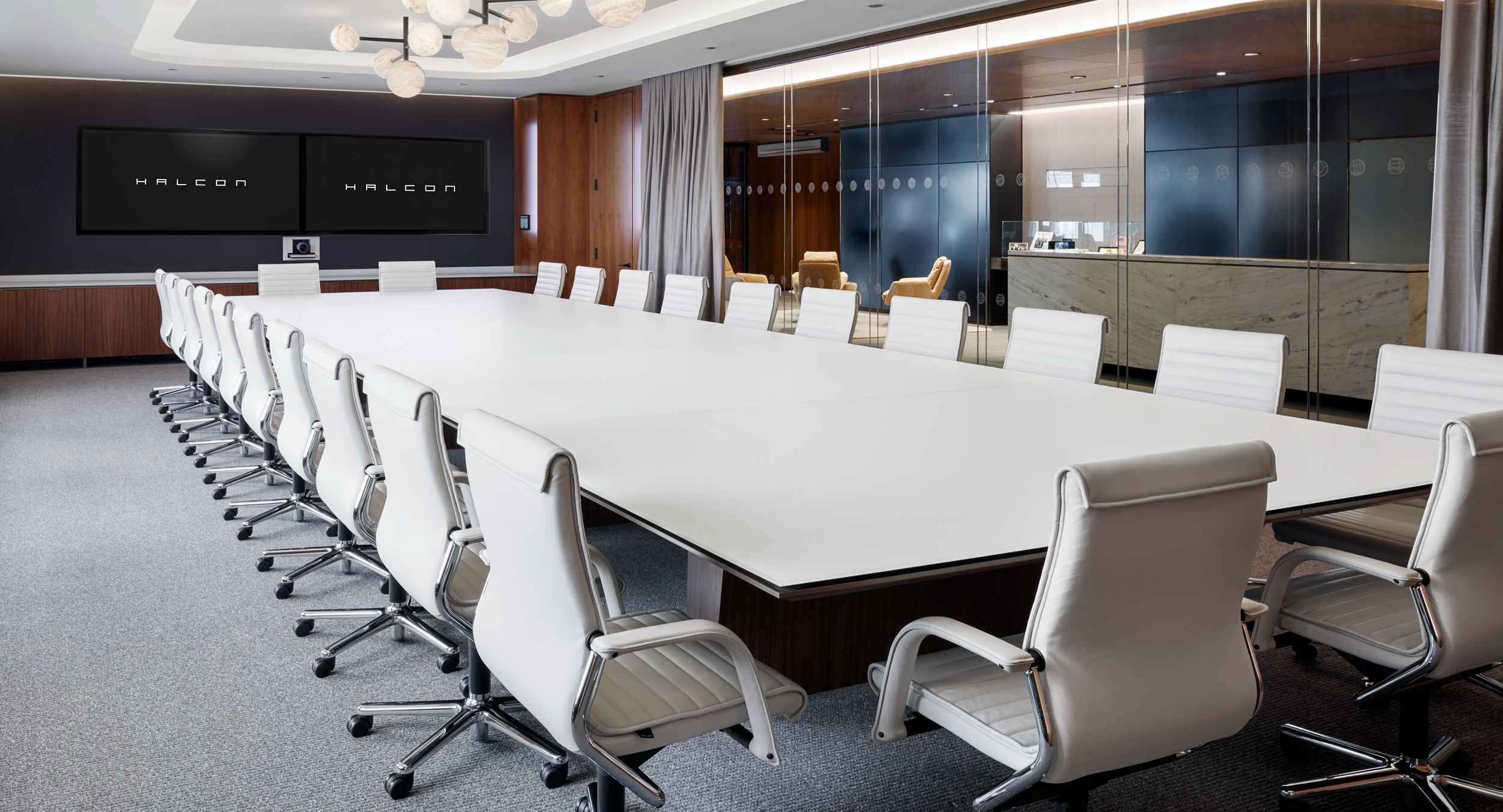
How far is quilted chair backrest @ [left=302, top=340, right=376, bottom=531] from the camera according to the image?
119 inches

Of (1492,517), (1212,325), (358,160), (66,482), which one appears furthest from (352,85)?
(1492,517)

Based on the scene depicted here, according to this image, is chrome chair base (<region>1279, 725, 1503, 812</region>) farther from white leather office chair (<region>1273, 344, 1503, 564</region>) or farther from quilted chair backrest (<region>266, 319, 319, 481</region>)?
quilted chair backrest (<region>266, 319, 319, 481</region>)

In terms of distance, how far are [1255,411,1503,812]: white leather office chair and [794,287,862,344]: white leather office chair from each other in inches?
130

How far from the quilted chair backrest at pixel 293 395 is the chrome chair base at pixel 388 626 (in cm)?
47

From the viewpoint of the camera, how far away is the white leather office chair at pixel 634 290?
779 centimetres

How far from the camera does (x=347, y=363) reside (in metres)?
Result: 2.99

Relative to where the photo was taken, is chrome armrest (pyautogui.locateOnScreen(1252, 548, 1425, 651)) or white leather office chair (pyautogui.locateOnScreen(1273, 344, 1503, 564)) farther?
white leather office chair (pyautogui.locateOnScreen(1273, 344, 1503, 564))

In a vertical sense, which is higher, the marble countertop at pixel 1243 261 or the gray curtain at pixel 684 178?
the gray curtain at pixel 684 178

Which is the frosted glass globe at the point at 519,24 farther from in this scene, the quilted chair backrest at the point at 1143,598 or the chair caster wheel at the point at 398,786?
the quilted chair backrest at the point at 1143,598

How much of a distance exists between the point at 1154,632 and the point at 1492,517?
2.99 ft

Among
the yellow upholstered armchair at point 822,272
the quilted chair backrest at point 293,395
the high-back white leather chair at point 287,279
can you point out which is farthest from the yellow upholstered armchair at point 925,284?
the high-back white leather chair at point 287,279

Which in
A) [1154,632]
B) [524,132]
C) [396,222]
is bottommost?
[1154,632]

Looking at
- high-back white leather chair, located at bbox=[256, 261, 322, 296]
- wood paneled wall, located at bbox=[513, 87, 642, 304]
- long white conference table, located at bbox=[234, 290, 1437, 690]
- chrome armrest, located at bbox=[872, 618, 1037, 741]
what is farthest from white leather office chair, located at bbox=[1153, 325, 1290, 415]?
wood paneled wall, located at bbox=[513, 87, 642, 304]

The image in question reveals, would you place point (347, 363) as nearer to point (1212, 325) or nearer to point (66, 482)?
point (66, 482)
